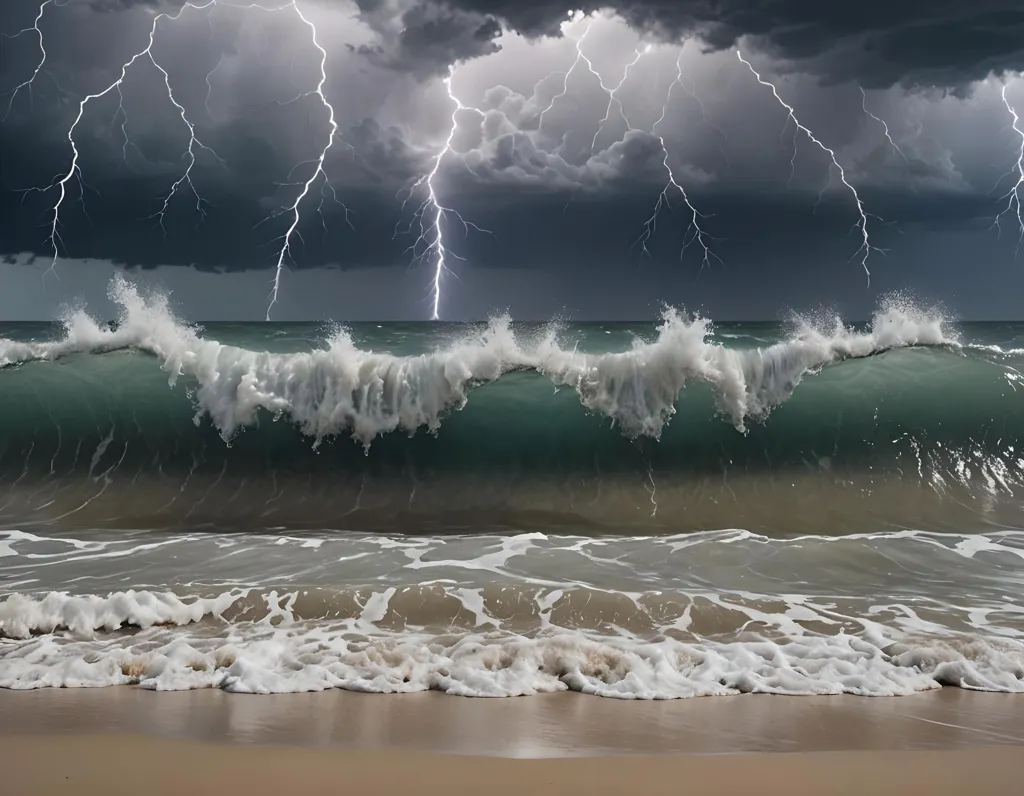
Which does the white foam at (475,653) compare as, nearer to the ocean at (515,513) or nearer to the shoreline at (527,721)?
the ocean at (515,513)

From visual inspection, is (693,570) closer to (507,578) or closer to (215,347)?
(507,578)

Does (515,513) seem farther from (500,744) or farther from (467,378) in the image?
(500,744)

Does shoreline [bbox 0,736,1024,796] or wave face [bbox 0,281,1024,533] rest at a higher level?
wave face [bbox 0,281,1024,533]

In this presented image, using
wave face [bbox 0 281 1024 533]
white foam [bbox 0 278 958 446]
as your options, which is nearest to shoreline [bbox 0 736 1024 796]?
wave face [bbox 0 281 1024 533]

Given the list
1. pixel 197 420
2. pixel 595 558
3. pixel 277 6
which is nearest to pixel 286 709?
pixel 595 558

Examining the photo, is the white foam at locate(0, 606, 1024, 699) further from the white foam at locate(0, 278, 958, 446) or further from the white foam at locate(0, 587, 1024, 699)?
the white foam at locate(0, 278, 958, 446)

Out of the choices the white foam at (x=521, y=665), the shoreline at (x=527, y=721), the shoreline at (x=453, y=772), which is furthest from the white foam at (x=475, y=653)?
the shoreline at (x=453, y=772)
